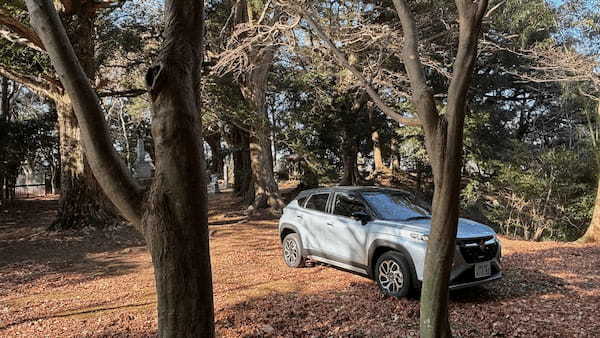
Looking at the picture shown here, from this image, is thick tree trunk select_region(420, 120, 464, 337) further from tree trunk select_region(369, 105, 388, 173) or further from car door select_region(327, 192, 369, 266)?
tree trunk select_region(369, 105, 388, 173)

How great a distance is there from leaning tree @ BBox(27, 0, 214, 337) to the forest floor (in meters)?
2.26

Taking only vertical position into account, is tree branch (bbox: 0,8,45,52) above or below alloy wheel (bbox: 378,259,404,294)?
above

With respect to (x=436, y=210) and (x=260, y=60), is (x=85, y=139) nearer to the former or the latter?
(x=436, y=210)

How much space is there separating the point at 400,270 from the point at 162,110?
428 centimetres

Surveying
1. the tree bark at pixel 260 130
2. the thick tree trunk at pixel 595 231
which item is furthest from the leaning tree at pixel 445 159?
the tree bark at pixel 260 130

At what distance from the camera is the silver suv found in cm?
554

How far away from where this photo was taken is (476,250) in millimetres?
5621

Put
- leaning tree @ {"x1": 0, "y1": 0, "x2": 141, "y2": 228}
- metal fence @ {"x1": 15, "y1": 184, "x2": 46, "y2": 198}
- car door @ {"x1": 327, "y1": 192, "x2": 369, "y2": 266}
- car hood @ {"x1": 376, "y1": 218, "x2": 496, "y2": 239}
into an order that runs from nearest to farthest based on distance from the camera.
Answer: car hood @ {"x1": 376, "y1": 218, "x2": 496, "y2": 239} → car door @ {"x1": 327, "y1": 192, "x2": 369, "y2": 266} → leaning tree @ {"x1": 0, "y1": 0, "x2": 141, "y2": 228} → metal fence @ {"x1": 15, "y1": 184, "x2": 46, "y2": 198}

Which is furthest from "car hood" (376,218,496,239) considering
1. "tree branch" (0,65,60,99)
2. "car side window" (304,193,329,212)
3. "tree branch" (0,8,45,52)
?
"tree branch" (0,65,60,99)

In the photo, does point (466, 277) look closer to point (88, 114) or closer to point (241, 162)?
point (88, 114)

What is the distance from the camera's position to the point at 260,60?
47.2 ft

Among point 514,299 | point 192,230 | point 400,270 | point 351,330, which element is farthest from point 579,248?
point 192,230

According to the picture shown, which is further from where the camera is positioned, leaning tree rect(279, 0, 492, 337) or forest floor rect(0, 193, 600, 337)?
forest floor rect(0, 193, 600, 337)

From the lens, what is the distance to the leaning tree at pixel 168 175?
2.39m
